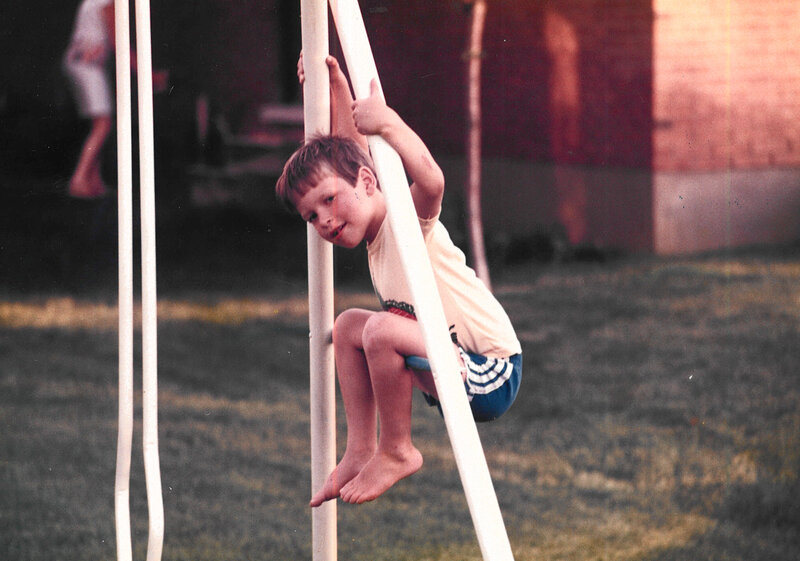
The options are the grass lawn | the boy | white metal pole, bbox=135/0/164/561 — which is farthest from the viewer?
the grass lawn

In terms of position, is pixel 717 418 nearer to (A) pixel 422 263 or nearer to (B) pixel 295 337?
(B) pixel 295 337

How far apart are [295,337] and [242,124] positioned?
799 millimetres

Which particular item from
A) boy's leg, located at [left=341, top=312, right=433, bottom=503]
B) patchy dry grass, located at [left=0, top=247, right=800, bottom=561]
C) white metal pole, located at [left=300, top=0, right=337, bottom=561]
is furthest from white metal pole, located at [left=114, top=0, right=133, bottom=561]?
patchy dry grass, located at [left=0, top=247, right=800, bottom=561]

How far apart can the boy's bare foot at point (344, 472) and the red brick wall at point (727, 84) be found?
1.20 meters

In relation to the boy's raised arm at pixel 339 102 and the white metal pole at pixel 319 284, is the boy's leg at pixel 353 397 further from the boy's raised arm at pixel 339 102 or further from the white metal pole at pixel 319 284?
the boy's raised arm at pixel 339 102

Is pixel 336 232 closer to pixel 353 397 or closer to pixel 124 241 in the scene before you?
pixel 353 397

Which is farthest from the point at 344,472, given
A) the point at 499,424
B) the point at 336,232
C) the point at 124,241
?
the point at 499,424

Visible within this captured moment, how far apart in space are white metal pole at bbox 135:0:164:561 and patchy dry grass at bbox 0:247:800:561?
118cm

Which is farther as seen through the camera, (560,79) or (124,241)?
(560,79)

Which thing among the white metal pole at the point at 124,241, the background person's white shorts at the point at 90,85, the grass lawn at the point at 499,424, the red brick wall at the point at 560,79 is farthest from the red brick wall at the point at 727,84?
the background person's white shorts at the point at 90,85

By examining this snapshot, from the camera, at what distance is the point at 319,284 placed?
1184mm

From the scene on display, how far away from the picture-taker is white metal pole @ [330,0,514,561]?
964 millimetres

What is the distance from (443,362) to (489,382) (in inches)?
6.1

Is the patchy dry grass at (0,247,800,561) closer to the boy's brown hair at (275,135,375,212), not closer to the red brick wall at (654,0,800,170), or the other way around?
the red brick wall at (654,0,800,170)
